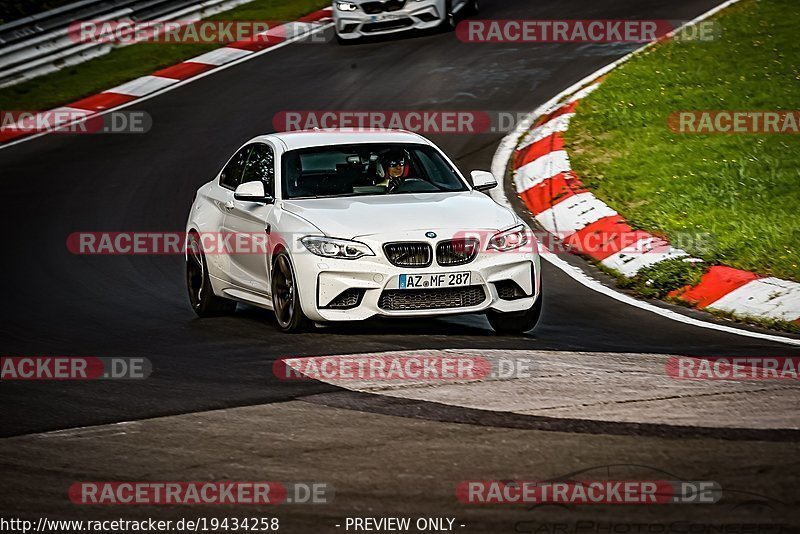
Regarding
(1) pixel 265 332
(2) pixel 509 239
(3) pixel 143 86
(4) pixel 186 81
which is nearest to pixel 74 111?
(3) pixel 143 86

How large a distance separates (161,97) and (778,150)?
939 centimetres

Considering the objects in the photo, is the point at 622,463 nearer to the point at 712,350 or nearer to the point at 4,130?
the point at 712,350

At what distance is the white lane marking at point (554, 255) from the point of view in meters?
9.89

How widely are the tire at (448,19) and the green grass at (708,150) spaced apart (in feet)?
14.2

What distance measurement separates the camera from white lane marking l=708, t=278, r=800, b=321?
1020cm

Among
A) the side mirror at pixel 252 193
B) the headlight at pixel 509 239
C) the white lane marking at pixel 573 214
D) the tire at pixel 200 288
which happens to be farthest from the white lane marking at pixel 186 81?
the headlight at pixel 509 239

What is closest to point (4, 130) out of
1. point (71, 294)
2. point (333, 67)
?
point (333, 67)

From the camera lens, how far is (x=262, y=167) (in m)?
11.0

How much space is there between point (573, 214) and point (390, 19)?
9.21 meters

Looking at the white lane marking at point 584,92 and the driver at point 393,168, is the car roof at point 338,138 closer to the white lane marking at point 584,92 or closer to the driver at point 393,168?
the driver at point 393,168

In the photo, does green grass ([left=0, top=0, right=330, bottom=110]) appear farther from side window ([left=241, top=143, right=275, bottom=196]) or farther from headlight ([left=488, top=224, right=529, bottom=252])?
headlight ([left=488, top=224, right=529, bottom=252])

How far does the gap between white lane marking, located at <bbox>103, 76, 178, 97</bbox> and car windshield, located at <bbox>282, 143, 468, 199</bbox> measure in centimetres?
1005

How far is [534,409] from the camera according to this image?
23.3 feet

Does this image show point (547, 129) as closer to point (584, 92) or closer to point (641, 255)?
point (584, 92)
